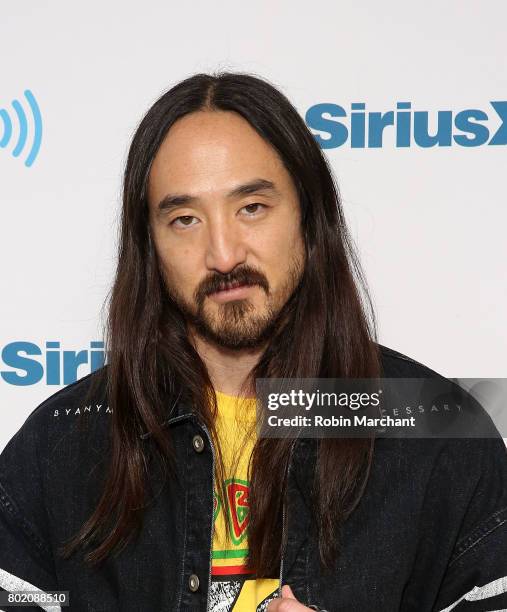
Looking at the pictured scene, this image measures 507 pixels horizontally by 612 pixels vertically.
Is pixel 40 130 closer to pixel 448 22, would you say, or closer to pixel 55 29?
pixel 55 29

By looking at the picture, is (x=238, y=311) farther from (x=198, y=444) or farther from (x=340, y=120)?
(x=340, y=120)

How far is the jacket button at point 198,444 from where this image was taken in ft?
4.54

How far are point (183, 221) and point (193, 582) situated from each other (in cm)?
54

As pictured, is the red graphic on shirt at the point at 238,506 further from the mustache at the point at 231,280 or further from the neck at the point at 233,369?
the mustache at the point at 231,280

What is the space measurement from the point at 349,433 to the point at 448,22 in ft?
2.47

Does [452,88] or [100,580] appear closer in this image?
[100,580]

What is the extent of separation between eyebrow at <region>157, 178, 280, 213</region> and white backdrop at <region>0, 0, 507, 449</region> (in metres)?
0.27

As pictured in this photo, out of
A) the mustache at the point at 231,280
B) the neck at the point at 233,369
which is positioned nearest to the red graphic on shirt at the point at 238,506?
the neck at the point at 233,369

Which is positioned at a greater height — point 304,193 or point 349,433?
point 304,193

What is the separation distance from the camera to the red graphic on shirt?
1.36 m

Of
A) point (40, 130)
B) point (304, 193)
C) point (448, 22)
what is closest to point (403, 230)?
point (304, 193)

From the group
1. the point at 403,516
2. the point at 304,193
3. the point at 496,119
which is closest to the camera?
the point at 403,516

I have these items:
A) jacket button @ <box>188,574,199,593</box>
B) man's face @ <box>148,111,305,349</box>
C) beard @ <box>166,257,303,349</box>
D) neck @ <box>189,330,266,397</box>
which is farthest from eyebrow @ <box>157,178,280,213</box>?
jacket button @ <box>188,574,199,593</box>

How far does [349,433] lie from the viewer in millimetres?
1396
